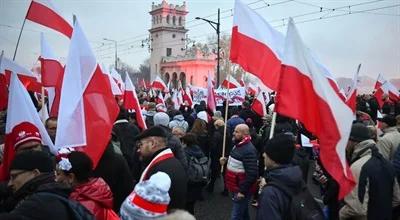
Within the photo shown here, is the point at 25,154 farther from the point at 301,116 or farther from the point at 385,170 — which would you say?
the point at 385,170

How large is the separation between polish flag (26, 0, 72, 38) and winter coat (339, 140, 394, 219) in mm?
3975

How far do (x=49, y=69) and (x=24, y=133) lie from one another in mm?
2119

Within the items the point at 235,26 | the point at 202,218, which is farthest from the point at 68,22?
the point at 202,218

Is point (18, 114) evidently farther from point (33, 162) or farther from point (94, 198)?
point (94, 198)

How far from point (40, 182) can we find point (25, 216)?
1.86 ft

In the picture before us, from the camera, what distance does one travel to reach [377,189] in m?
4.23

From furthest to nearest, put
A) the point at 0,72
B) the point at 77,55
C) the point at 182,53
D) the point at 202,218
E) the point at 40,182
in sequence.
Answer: the point at 182,53, the point at 202,218, the point at 0,72, the point at 77,55, the point at 40,182

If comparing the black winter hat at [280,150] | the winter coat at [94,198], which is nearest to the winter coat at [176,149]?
the black winter hat at [280,150]

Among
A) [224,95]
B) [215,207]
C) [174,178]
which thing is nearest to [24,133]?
[174,178]

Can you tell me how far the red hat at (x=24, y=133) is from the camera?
159 inches

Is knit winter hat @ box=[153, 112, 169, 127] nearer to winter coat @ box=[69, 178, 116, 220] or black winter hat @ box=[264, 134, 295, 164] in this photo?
black winter hat @ box=[264, 134, 295, 164]

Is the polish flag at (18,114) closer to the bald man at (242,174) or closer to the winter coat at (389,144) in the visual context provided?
the bald man at (242,174)

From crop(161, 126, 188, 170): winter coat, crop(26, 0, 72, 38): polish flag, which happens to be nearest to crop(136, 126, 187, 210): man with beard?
crop(161, 126, 188, 170): winter coat

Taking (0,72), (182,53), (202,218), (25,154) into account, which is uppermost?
(182,53)
